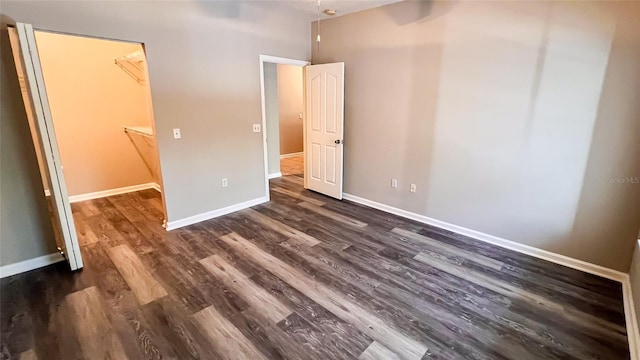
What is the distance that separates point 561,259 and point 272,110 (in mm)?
4859

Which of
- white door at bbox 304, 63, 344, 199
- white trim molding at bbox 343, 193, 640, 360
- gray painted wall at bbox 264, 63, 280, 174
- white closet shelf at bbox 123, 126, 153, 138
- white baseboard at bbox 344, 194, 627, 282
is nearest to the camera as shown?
white trim molding at bbox 343, 193, 640, 360

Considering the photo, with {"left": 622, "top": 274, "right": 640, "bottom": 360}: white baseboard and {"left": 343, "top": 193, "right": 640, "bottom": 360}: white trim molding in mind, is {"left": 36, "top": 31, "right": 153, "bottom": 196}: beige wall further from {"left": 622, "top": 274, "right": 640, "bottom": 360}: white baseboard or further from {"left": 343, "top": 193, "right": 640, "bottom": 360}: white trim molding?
{"left": 622, "top": 274, "right": 640, "bottom": 360}: white baseboard

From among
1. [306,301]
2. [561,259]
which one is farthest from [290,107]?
[561,259]

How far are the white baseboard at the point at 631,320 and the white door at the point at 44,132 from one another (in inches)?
170

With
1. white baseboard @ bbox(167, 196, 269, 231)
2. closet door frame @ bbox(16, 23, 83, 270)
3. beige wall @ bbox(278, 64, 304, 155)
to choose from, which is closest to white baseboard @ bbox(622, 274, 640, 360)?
white baseboard @ bbox(167, 196, 269, 231)

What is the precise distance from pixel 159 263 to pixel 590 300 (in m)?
3.77

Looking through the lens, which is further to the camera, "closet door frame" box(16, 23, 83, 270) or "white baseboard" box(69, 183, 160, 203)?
"white baseboard" box(69, 183, 160, 203)

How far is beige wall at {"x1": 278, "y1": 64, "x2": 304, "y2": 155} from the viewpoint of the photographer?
782 centimetres

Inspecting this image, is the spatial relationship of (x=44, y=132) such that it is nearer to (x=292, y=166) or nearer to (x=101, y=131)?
(x=101, y=131)

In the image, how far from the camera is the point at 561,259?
2.92 metres

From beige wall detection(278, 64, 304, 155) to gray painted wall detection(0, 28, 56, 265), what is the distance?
221 inches

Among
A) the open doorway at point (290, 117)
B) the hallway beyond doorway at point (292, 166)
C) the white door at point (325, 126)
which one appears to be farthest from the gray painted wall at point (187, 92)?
the open doorway at point (290, 117)

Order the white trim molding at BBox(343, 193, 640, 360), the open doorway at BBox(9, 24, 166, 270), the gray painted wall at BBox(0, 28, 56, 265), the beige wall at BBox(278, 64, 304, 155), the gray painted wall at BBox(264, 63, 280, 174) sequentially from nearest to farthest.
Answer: the white trim molding at BBox(343, 193, 640, 360) < the gray painted wall at BBox(0, 28, 56, 265) < the open doorway at BBox(9, 24, 166, 270) < the gray painted wall at BBox(264, 63, 280, 174) < the beige wall at BBox(278, 64, 304, 155)

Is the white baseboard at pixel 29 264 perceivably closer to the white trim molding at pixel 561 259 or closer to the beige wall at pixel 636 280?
the white trim molding at pixel 561 259
